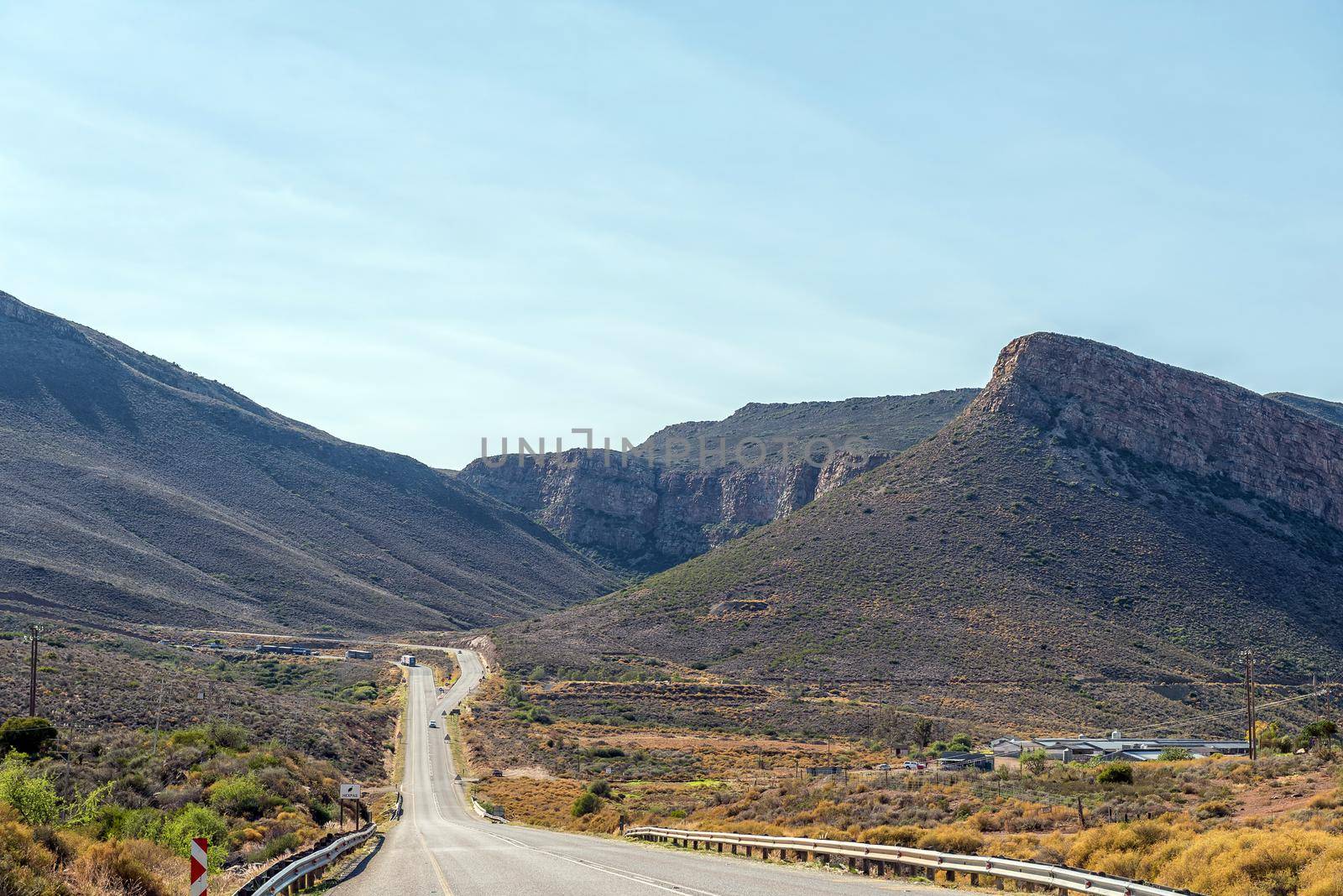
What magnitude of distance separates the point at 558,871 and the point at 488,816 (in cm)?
2430

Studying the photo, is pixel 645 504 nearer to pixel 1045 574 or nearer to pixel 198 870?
pixel 1045 574

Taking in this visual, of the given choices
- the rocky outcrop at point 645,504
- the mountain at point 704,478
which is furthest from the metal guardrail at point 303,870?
the rocky outcrop at point 645,504

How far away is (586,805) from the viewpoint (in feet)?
130

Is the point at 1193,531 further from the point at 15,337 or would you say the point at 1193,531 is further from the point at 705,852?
the point at 15,337

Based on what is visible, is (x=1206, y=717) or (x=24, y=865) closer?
(x=24, y=865)

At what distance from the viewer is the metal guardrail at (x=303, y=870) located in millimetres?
14630

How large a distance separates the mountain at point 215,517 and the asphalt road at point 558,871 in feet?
224

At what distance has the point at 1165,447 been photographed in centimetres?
9575

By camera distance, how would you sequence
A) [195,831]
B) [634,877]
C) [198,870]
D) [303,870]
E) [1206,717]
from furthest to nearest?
[1206,717] < [195,831] < [303,870] < [634,877] < [198,870]

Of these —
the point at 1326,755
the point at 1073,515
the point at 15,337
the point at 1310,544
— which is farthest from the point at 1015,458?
the point at 15,337

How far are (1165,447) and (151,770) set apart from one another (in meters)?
89.3

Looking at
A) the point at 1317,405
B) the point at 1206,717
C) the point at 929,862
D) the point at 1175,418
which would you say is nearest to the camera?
the point at 929,862

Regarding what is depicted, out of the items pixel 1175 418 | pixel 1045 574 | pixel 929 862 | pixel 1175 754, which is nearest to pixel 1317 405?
pixel 1175 418

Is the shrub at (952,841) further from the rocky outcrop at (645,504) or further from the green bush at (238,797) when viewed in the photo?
the rocky outcrop at (645,504)
